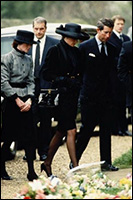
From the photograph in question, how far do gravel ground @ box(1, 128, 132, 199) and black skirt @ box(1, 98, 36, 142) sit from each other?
0.48 meters

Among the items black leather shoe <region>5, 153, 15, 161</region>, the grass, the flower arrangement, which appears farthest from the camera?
black leather shoe <region>5, 153, 15, 161</region>

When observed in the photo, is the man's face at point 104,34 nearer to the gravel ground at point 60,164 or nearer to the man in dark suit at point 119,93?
the gravel ground at point 60,164

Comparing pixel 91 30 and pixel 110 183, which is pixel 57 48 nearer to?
pixel 110 183

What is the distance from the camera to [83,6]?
101 ft

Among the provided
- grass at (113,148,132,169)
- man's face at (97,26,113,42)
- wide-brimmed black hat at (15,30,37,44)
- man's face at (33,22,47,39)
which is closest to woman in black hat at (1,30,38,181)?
wide-brimmed black hat at (15,30,37,44)

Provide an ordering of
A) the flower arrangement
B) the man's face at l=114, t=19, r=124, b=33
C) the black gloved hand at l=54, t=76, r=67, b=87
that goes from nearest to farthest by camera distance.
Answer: the flower arrangement, the black gloved hand at l=54, t=76, r=67, b=87, the man's face at l=114, t=19, r=124, b=33

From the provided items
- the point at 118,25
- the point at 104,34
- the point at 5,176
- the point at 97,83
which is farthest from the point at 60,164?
the point at 118,25

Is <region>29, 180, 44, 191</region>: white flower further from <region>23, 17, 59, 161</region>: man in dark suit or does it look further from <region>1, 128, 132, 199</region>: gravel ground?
<region>23, 17, 59, 161</region>: man in dark suit

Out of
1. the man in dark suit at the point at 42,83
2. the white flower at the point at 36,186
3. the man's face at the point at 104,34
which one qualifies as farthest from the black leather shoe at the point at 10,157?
the white flower at the point at 36,186

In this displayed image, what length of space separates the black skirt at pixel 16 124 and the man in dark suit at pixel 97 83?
0.70m

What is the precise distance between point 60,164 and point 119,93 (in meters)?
3.57

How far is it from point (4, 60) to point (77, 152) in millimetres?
1463

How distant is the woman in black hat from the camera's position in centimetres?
920

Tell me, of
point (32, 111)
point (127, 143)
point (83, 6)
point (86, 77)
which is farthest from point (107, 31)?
point (83, 6)
